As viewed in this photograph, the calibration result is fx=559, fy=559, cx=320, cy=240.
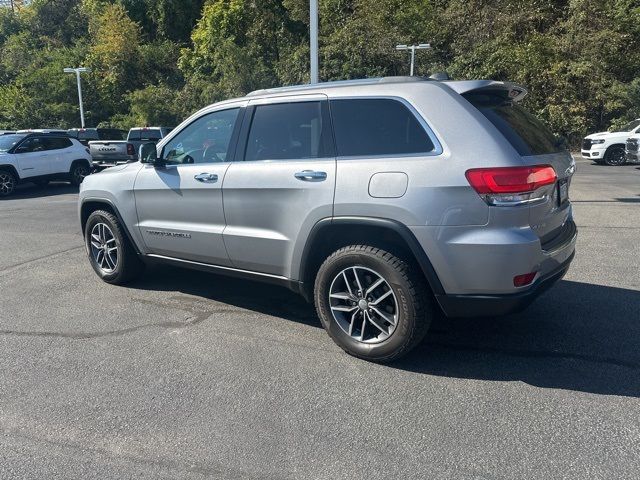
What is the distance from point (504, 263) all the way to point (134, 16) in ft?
186

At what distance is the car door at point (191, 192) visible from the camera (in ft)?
15.6

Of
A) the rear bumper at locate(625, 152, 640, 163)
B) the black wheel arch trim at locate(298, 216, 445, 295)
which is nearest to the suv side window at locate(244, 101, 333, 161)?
the black wheel arch trim at locate(298, 216, 445, 295)

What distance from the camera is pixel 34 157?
604 inches

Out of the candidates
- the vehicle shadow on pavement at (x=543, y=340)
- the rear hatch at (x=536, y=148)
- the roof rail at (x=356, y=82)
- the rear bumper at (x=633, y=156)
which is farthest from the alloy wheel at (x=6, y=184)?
the rear bumper at (x=633, y=156)

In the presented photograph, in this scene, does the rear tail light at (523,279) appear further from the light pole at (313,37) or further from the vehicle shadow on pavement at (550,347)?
the light pole at (313,37)

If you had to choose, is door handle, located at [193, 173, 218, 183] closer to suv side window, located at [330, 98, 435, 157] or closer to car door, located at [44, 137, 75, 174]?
suv side window, located at [330, 98, 435, 157]

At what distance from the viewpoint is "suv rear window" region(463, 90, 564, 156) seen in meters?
3.69

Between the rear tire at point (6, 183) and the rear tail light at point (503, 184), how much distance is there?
14.6 metres

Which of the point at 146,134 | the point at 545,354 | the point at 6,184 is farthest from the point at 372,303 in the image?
the point at 146,134

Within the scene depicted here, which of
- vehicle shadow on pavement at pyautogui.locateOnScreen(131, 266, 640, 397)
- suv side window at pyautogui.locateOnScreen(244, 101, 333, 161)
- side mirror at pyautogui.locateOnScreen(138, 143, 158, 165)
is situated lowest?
vehicle shadow on pavement at pyautogui.locateOnScreen(131, 266, 640, 397)

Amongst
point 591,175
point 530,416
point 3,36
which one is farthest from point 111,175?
point 3,36

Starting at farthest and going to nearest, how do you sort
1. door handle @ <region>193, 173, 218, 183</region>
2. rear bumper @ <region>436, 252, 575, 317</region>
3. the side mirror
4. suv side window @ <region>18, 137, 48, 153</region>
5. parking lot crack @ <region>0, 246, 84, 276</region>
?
suv side window @ <region>18, 137, 48, 153</region> → parking lot crack @ <region>0, 246, 84, 276</region> → the side mirror → door handle @ <region>193, 173, 218, 183</region> → rear bumper @ <region>436, 252, 575, 317</region>

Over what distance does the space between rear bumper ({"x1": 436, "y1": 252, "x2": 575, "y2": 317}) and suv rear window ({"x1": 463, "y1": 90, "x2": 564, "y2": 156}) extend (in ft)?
2.92

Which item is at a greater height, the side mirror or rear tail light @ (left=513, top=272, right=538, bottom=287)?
the side mirror
